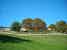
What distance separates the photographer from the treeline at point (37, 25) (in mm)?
4777

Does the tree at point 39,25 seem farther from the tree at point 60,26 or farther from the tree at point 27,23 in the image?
the tree at point 60,26

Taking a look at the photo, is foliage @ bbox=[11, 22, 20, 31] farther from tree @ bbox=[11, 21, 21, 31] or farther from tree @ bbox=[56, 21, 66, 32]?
tree @ bbox=[56, 21, 66, 32]

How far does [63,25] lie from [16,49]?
7.92 feet

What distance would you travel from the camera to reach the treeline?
478 cm

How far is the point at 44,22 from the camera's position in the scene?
512cm

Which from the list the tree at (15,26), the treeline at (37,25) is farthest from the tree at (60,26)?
the tree at (15,26)

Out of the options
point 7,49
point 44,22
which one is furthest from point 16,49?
point 44,22

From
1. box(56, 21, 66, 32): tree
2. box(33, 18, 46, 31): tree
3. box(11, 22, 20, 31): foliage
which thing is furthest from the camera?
Result: box(56, 21, 66, 32): tree

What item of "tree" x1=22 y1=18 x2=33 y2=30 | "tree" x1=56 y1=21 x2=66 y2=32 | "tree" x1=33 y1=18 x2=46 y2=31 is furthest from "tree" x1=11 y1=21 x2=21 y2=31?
"tree" x1=56 y1=21 x2=66 y2=32

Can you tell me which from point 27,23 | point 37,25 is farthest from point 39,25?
point 27,23

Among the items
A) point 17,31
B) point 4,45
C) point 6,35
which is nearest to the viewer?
point 4,45

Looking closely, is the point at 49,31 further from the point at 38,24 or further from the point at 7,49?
the point at 7,49

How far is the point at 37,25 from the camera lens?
507 cm

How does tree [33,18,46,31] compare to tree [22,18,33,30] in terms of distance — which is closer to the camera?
tree [22,18,33,30]
